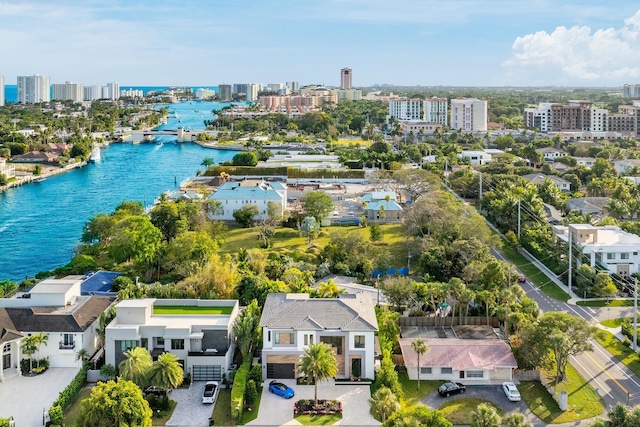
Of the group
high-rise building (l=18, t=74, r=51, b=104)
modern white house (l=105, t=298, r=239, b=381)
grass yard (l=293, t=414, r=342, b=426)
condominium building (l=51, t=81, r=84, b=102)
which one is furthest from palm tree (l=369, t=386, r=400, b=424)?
condominium building (l=51, t=81, r=84, b=102)

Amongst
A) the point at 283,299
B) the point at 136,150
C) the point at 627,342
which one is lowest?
the point at 627,342

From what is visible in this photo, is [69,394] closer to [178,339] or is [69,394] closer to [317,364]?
[178,339]

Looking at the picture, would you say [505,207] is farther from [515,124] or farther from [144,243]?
[515,124]

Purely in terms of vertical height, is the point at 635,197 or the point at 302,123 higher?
the point at 302,123

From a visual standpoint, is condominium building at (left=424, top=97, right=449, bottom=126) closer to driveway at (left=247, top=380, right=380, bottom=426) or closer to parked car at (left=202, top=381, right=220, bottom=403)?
driveway at (left=247, top=380, right=380, bottom=426)

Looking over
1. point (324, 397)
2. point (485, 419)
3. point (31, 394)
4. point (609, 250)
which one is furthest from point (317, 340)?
point (609, 250)

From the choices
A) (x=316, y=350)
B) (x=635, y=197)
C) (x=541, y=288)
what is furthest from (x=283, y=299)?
(x=635, y=197)

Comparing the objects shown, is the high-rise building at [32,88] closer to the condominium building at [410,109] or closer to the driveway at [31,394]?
the condominium building at [410,109]
